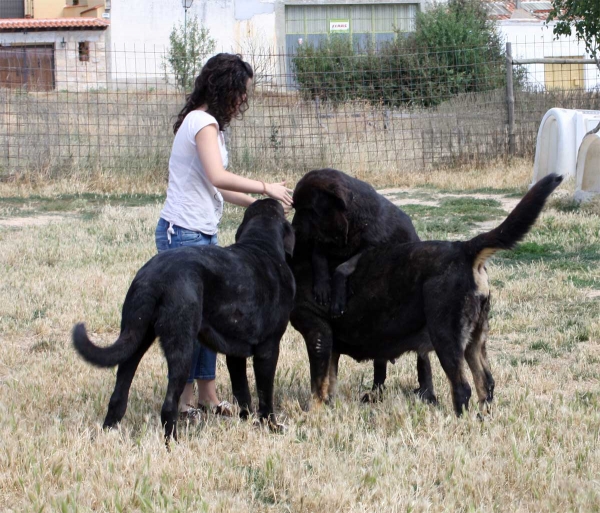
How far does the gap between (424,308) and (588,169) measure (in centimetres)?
890

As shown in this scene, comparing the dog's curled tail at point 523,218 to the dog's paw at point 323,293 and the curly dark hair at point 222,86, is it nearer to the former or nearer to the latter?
the dog's paw at point 323,293

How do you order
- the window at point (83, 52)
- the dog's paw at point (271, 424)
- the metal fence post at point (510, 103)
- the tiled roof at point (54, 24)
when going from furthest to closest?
1. the tiled roof at point (54, 24)
2. the window at point (83, 52)
3. the metal fence post at point (510, 103)
4. the dog's paw at point (271, 424)

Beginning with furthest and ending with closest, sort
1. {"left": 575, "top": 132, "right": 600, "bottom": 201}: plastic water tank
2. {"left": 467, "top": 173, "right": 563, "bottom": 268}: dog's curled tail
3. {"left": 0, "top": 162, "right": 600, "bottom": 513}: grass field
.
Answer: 1. {"left": 575, "top": 132, "right": 600, "bottom": 201}: plastic water tank
2. {"left": 467, "top": 173, "right": 563, "bottom": 268}: dog's curled tail
3. {"left": 0, "top": 162, "right": 600, "bottom": 513}: grass field

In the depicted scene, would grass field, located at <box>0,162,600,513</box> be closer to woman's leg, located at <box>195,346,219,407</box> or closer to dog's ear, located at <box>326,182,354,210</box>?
woman's leg, located at <box>195,346,219,407</box>

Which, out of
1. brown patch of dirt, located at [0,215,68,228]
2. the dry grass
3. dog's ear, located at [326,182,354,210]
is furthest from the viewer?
the dry grass

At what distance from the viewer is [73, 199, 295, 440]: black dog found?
4.29m

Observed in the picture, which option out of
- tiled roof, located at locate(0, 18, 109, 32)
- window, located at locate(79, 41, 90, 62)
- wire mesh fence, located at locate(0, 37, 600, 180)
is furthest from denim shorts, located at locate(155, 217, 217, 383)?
tiled roof, located at locate(0, 18, 109, 32)

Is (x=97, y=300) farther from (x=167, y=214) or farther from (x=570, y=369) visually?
(x=570, y=369)


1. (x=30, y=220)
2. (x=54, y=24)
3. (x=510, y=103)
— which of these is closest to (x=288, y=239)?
(x=30, y=220)

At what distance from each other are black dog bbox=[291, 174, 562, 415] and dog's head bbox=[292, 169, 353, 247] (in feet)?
0.78

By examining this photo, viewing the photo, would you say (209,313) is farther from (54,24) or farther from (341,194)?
(54,24)

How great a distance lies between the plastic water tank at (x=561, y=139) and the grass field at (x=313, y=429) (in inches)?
179

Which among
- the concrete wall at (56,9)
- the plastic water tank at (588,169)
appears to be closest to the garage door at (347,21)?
the concrete wall at (56,9)

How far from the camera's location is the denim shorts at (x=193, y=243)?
5.30m
